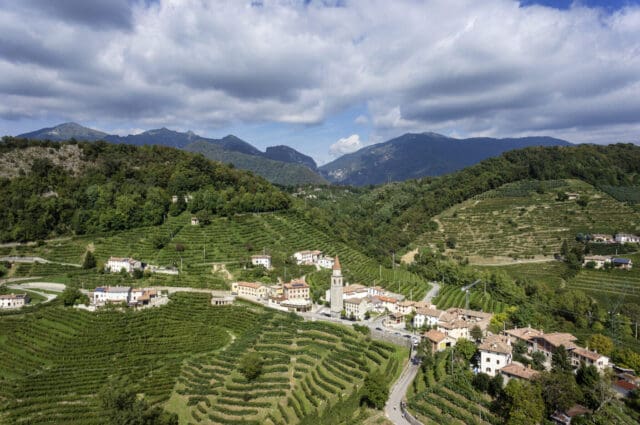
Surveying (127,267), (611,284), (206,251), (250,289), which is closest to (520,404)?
(250,289)

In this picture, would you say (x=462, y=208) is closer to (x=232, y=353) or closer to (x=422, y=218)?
(x=422, y=218)

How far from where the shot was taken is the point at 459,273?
64875 mm

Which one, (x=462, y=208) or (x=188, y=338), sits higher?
(x=462, y=208)

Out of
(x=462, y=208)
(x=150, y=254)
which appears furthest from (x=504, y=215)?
(x=150, y=254)

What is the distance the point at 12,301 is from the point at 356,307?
123ft

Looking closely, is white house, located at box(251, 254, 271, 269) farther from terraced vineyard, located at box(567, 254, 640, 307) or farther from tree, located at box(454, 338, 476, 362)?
terraced vineyard, located at box(567, 254, 640, 307)

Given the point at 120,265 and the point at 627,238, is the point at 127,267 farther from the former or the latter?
the point at 627,238

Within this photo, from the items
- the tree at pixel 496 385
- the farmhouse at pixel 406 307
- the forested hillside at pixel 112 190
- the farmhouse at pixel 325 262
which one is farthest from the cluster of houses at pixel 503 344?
the forested hillside at pixel 112 190

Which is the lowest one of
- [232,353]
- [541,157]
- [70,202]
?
[232,353]

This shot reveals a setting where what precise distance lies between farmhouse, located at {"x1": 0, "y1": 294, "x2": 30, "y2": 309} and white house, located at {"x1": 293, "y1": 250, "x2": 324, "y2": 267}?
33.0 metres

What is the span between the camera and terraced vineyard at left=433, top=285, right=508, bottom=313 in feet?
172

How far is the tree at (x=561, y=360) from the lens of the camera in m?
32.9

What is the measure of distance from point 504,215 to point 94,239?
78.6 meters

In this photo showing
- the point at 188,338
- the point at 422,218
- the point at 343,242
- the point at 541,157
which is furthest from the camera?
the point at 541,157
